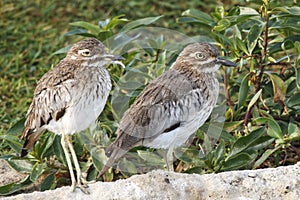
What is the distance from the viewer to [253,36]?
18.9 feet

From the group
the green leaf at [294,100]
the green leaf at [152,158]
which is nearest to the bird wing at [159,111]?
the green leaf at [152,158]

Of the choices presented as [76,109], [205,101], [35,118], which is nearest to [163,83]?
[205,101]

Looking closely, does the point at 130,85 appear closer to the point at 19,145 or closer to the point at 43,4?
the point at 19,145

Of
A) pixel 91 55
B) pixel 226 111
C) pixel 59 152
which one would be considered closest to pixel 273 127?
pixel 226 111

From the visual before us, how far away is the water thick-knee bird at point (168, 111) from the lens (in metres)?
4.78

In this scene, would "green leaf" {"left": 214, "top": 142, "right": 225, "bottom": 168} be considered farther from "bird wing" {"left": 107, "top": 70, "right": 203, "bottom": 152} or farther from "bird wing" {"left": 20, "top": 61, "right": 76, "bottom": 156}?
"bird wing" {"left": 20, "top": 61, "right": 76, "bottom": 156}

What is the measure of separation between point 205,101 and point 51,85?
104 centimetres

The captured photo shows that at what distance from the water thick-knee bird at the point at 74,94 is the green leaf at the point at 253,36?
1.31 m

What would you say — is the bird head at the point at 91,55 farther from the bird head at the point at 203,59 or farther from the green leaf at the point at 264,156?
the green leaf at the point at 264,156

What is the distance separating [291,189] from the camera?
4684mm

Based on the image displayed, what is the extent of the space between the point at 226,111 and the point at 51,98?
5.38 feet

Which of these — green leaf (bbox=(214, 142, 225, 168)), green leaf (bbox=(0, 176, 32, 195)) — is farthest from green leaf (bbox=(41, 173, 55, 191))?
green leaf (bbox=(214, 142, 225, 168))

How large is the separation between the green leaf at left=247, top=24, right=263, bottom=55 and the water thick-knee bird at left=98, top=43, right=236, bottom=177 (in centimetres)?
77

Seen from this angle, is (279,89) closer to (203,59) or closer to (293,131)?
(293,131)
